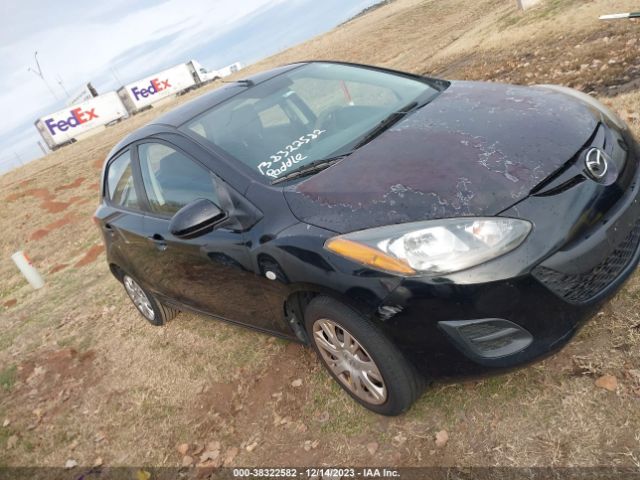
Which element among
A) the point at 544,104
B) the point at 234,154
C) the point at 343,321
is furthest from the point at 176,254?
the point at 544,104

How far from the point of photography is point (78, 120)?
5247cm

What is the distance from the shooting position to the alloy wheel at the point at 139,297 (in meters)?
4.93

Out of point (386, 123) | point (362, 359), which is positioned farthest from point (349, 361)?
point (386, 123)

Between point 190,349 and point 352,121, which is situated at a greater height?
point 352,121

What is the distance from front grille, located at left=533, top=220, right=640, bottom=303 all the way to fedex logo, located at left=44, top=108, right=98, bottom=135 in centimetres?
5766

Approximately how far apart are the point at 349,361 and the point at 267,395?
1045mm

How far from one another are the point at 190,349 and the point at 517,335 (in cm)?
314

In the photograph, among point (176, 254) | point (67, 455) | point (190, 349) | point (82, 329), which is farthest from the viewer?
point (82, 329)

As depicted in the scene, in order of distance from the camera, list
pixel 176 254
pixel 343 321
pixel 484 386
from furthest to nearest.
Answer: pixel 176 254 → pixel 484 386 → pixel 343 321

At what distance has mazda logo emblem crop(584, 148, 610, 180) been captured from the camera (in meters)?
2.27

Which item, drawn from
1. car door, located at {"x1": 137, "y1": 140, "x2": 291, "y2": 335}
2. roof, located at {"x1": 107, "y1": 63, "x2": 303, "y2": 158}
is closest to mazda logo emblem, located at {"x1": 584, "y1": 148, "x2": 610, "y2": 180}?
car door, located at {"x1": 137, "y1": 140, "x2": 291, "y2": 335}

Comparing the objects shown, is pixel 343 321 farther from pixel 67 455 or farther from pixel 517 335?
pixel 67 455

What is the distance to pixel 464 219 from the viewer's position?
6.97 feet

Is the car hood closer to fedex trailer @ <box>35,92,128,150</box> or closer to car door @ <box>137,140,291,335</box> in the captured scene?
car door @ <box>137,140,291,335</box>
